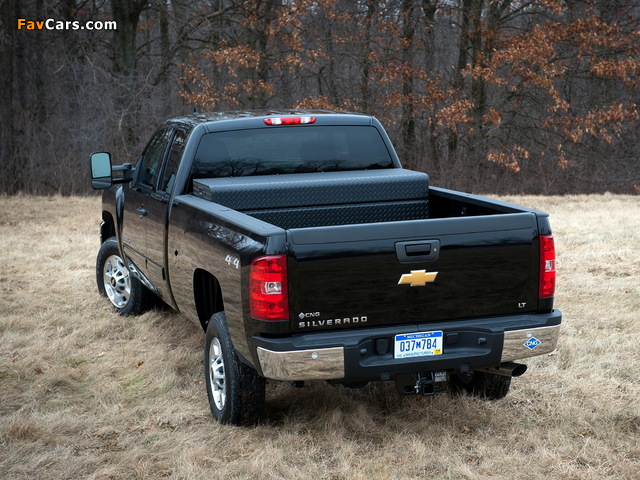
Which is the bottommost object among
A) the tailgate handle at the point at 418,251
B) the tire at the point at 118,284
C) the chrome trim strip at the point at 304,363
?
the tire at the point at 118,284

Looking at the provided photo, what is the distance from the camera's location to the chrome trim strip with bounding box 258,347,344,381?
4270 millimetres

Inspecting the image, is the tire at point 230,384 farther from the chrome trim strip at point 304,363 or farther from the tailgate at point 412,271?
the tailgate at point 412,271

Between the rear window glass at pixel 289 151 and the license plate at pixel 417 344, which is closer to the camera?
the license plate at pixel 417 344

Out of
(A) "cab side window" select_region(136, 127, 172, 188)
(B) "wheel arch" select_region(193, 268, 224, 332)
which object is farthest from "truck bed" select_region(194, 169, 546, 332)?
(A) "cab side window" select_region(136, 127, 172, 188)

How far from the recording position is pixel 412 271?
4.38m

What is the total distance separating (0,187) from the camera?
19531 mm

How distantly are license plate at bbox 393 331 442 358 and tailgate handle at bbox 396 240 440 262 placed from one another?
0.42 meters

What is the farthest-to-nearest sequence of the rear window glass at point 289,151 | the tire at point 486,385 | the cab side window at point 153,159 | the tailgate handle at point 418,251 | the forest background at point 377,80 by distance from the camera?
the forest background at point 377,80 < the cab side window at point 153,159 < the rear window glass at point 289,151 < the tire at point 486,385 < the tailgate handle at point 418,251

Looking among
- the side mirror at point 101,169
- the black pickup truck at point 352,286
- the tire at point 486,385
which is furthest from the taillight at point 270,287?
the side mirror at point 101,169

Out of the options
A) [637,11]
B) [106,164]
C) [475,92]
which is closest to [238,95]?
[475,92]

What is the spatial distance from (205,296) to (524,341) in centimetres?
215

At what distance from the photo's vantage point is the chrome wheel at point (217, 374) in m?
5.07

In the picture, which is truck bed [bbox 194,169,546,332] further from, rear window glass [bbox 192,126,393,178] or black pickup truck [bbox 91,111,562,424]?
rear window glass [bbox 192,126,393,178]

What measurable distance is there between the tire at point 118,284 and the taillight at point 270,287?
348 cm
